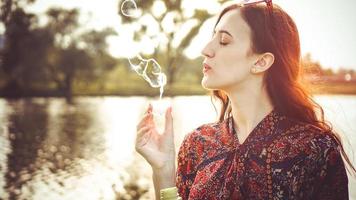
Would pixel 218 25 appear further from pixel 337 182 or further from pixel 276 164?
pixel 337 182

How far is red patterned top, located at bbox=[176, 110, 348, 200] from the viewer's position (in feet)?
7.04

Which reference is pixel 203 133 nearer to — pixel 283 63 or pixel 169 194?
pixel 169 194

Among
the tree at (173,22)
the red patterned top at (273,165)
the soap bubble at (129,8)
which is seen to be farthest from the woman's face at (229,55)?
the tree at (173,22)

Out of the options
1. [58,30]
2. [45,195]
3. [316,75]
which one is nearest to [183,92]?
[58,30]

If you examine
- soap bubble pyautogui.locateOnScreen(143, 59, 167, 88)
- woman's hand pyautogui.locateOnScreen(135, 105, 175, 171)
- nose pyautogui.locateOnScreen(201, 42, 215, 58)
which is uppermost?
nose pyautogui.locateOnScreen(201, 42, 215, 58)

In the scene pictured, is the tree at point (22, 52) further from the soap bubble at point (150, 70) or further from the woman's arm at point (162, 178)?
the woman's arm at point (162, 178)

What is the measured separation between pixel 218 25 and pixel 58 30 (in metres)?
39.1

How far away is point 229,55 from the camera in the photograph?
2.29m

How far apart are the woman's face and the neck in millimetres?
70

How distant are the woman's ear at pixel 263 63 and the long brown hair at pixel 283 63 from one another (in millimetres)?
22

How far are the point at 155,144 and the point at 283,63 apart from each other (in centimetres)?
69

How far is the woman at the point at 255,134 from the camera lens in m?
2.16

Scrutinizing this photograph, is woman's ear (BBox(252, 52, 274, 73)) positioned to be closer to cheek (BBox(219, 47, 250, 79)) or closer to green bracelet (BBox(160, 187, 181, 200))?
cheek (BBox(219, 47, 250, 79))

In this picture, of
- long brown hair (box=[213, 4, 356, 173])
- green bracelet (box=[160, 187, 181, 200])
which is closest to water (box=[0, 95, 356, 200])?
long brown hair (box=[213, 4, 356, 173])
